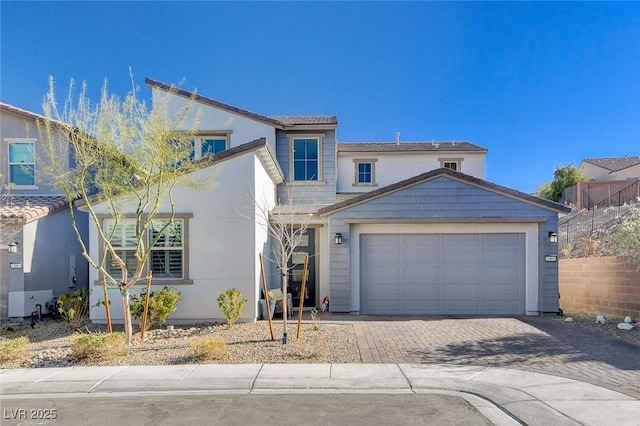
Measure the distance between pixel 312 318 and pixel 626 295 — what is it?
8554 mm

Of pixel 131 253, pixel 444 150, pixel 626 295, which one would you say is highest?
pixel 444 150

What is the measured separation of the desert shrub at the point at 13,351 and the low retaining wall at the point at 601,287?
14.2 metres

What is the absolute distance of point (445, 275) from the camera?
1223cm

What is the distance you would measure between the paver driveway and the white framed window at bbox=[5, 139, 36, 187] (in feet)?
39.0

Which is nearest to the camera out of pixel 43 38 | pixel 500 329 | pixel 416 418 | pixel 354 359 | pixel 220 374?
pixel 416 418

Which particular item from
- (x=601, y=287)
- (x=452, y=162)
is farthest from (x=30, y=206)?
(x=601, y=287)

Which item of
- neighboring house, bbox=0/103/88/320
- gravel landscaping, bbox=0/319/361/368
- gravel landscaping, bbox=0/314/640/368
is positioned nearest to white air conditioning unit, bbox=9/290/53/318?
neighboring house, bbox=0/103/88/320

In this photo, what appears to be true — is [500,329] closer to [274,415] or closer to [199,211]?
[274,415]

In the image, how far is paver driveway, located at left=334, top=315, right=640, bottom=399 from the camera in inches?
262

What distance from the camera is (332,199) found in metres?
15.6

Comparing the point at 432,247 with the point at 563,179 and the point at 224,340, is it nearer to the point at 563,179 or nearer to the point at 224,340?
the point at 224,340

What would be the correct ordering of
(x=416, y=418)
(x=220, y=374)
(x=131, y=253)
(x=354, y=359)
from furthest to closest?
(x=131, y=253)
(x=354, y=359)
(x=220, y=374)
(x=416, y=418)

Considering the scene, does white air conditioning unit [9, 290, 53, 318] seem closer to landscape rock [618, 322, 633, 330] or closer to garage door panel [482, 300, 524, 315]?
garage door panel [482, 300, 524, 315]

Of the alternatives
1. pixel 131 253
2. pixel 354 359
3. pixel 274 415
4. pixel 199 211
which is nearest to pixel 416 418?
pixel 274 415
